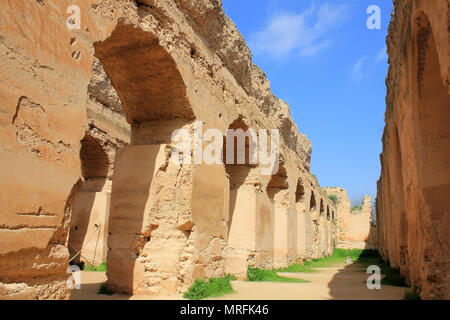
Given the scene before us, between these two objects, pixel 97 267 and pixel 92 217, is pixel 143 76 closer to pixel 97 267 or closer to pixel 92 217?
pixel 92 217

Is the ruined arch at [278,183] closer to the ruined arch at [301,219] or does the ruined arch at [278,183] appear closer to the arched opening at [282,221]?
the arched opening at [282,221]

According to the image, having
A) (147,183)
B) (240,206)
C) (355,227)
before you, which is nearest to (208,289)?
(147,183)

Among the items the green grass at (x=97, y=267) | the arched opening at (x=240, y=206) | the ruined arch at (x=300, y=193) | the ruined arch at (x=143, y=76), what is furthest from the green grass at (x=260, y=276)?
the ruined arch at (x=300, y=193)

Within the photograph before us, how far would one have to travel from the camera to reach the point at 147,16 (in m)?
5.92

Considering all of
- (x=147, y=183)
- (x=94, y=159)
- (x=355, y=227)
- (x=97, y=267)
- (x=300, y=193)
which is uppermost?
(x=94, y=159)

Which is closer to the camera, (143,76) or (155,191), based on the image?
(155,191)

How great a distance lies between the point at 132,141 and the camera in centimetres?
718

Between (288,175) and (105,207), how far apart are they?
6495mm

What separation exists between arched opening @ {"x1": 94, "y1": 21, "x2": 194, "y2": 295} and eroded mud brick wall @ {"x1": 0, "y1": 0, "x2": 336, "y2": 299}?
0.06 ft

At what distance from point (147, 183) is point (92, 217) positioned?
5913mm

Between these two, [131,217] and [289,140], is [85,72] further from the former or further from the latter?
Answer: [289,140]

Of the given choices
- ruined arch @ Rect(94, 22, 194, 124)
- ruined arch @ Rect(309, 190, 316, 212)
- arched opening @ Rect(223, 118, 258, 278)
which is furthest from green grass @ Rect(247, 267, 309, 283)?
ruined arch @ Rect(309, 190, 316, 212)

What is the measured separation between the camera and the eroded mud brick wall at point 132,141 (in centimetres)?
330

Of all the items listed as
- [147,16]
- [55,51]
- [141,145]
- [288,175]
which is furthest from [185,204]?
[288,175]
